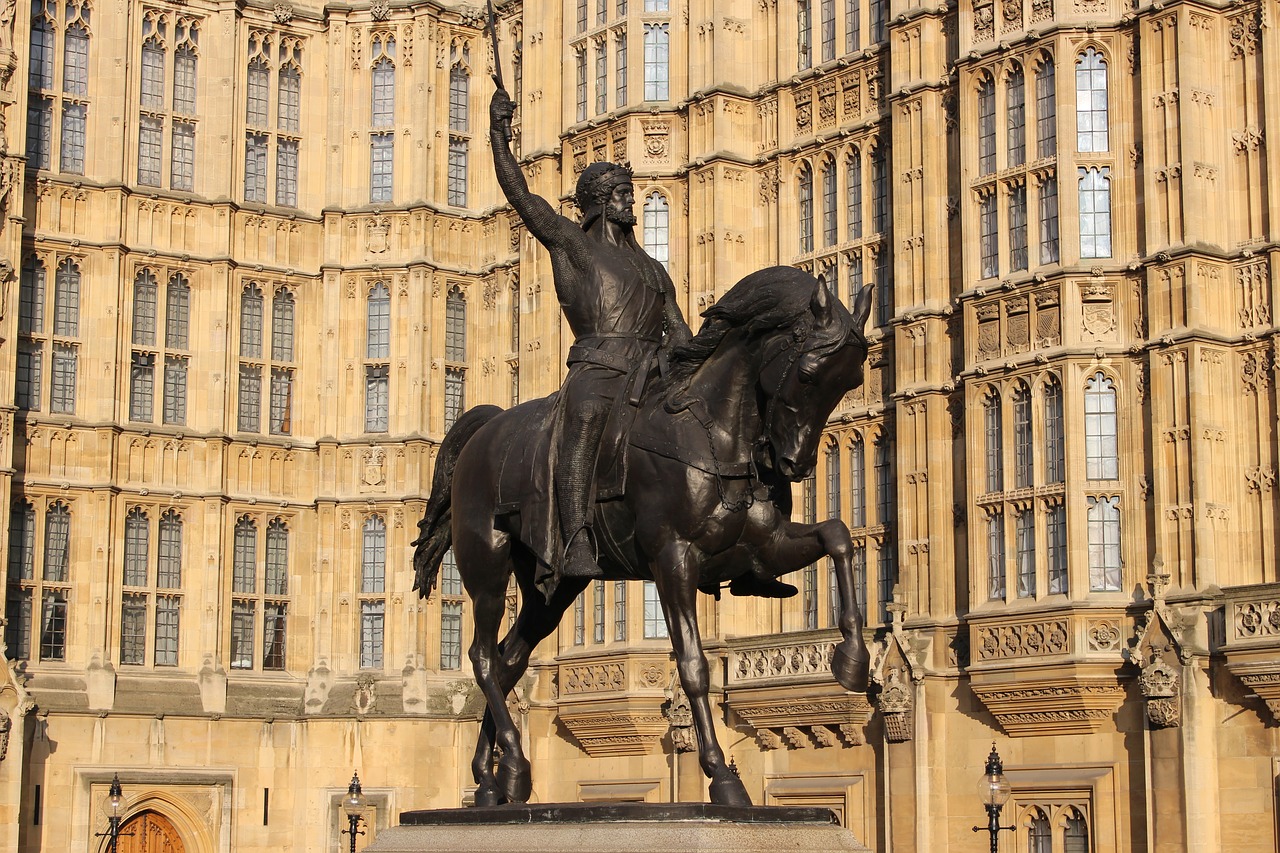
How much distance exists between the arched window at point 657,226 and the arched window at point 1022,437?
9131 mm

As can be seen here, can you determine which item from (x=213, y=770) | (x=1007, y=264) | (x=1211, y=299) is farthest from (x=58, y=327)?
Answer: (x=1211, y=299)

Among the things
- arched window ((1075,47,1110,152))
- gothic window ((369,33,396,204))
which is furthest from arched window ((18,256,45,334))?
arched window ((1075,47,1110,152))

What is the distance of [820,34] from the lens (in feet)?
116

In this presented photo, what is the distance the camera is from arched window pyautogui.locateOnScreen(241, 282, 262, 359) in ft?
135

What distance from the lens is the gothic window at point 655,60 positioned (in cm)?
3734

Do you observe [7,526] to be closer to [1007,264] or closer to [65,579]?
[65,579]

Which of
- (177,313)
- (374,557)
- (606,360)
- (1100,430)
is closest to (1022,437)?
(1100,430)

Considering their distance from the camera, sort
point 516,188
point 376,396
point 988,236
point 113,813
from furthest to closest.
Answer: point 376,396
point 113,813
point 988,236
point 516,188

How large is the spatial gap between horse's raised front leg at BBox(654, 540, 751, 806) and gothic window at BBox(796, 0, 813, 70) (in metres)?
25.4

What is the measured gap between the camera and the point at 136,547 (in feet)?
128

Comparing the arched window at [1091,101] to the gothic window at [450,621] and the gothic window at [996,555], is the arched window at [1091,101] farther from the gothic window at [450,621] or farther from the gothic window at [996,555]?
the gothic window at [450,621]

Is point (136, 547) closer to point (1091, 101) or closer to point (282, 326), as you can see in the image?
point (282, 326)

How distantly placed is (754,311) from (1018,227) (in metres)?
19.4

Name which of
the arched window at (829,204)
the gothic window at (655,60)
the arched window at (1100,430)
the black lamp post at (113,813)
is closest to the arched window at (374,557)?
the black lamp post at (113,813)
